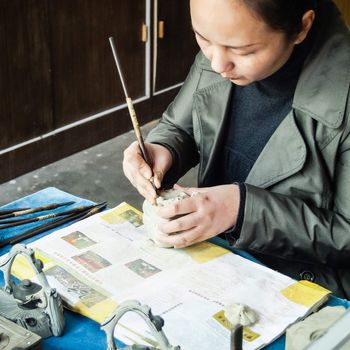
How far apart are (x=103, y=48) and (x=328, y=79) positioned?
2.53 metres

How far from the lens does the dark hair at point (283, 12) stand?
1.24m

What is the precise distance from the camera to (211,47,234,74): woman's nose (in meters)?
1.32

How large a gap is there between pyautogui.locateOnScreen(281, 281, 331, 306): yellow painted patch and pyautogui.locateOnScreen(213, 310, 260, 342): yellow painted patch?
14 cm

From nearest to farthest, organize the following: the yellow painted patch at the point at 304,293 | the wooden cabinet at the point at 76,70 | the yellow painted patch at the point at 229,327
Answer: the yellow painted patch at the point at 229,327, the yellow painted patch at the point at 304,293, the wooden cabinet at the point at 76,70

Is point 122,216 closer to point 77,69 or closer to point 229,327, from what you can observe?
point 229,327

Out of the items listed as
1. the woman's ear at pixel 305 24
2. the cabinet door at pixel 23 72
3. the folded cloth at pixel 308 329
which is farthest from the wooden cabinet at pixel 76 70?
the folded cloth at pixel 308 329

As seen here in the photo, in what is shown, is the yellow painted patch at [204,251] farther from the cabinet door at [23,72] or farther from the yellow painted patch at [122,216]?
the cabinet door at [23,72]

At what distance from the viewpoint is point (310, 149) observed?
1.49 m

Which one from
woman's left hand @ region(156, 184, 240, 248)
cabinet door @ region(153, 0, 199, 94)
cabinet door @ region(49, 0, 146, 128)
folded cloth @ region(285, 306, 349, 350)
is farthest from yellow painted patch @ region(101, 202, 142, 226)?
cabinet door @ region(153, 0, 199, 94)

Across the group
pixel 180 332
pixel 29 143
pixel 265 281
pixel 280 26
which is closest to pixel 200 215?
pixel 265 281

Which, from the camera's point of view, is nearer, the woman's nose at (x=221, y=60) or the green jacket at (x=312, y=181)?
the woman's nose at (x=221, y=60)

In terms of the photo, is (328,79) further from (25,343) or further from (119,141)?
(119,141)

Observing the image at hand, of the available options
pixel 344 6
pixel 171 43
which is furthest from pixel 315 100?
pixel 344 6

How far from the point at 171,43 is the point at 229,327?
333cm
